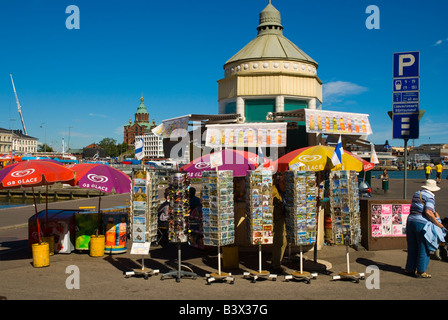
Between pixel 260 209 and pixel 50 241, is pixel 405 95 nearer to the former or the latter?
pixel 260 209

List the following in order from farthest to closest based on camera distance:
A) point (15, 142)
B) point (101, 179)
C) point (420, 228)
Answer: point (15, 142) < point (101, 179) < point (420, 228)

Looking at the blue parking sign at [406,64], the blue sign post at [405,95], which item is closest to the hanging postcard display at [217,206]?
the blue sign post at [405,95]

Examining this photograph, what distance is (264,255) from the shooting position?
32.5 feet

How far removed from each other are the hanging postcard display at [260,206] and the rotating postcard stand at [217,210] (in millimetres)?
423

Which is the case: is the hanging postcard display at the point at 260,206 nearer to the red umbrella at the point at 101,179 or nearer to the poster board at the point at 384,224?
the red umbrella at the point at 101,179

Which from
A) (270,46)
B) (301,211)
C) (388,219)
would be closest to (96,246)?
(301,211)

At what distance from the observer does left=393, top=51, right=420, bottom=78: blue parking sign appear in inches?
420

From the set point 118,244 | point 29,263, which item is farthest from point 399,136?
point 29,263

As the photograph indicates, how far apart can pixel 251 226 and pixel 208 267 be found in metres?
1.82

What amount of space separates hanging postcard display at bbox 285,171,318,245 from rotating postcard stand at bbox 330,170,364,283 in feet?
1.37

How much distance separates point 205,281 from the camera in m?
7.66

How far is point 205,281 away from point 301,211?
2250 millimetres

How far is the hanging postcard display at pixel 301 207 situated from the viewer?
7508 mm
